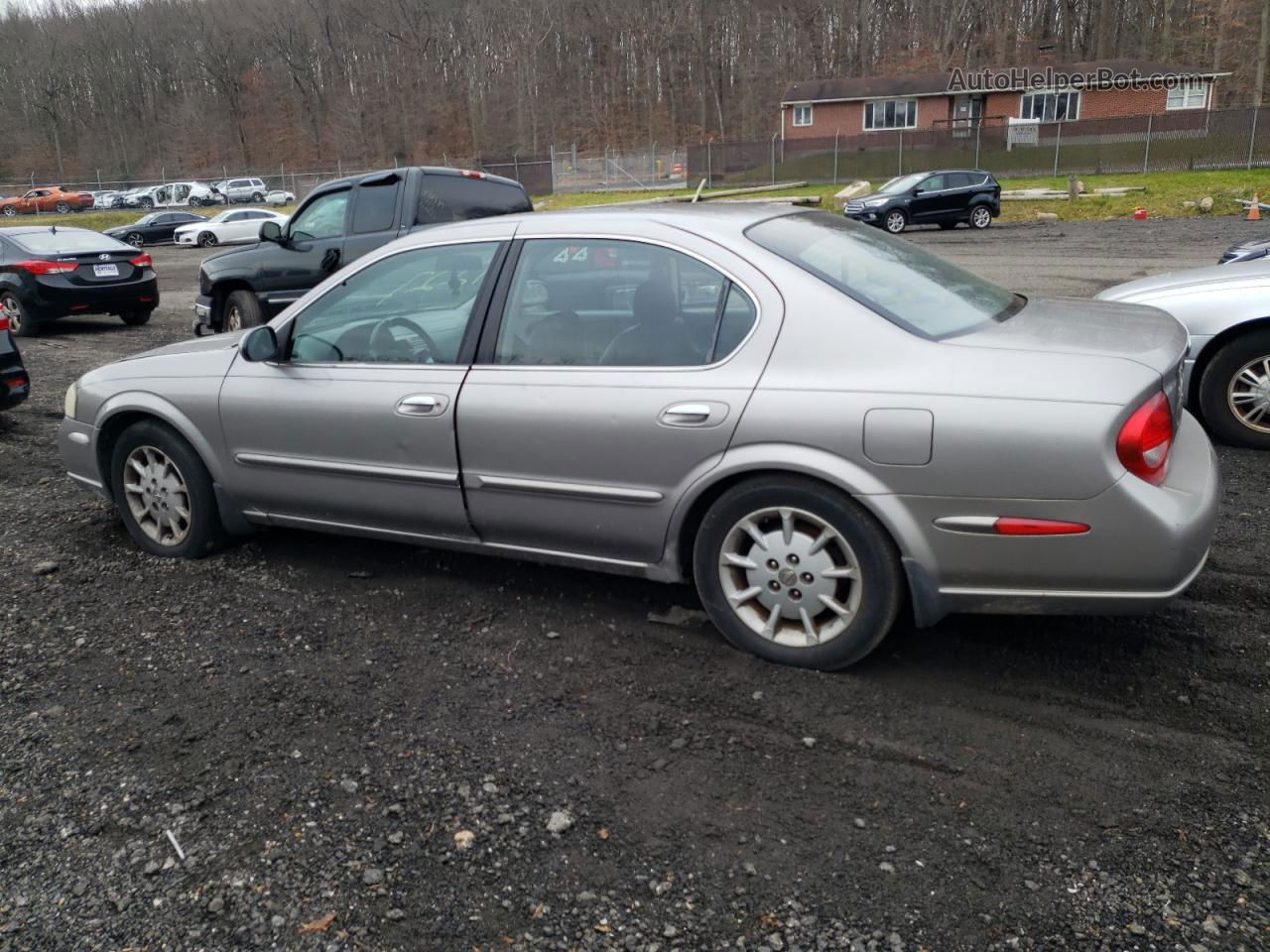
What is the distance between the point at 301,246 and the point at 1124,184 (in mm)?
30158

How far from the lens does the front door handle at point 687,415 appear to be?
360 centimetres

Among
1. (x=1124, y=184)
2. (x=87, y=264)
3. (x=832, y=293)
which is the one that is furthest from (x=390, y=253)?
(x=1124, y=184)

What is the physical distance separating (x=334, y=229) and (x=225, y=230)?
26616mm

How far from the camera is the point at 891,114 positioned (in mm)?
51906

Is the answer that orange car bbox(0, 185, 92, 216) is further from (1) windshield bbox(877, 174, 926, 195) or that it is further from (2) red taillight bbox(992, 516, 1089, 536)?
(2) red taillight bbox(992, 516, 1089, 536)

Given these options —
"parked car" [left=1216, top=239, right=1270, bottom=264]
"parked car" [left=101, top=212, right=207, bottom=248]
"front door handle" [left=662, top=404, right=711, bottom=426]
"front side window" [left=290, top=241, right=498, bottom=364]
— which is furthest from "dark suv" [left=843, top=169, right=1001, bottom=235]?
"front door handle" [left=662, top=404, right=711, bottom=426]

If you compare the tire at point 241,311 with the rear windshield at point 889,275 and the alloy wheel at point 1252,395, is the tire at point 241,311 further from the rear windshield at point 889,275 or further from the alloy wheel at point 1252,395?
the alloy wheel at point 1252,395

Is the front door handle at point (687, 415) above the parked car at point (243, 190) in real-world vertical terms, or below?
above

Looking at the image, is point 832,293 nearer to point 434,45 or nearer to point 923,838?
point 923,838

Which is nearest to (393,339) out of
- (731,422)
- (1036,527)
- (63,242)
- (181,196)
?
(731,422)

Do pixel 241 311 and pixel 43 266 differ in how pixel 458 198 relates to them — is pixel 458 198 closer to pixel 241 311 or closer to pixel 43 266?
pixel 241 311

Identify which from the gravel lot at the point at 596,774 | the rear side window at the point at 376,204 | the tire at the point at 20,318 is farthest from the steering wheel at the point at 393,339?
the tire at the point at 20,318

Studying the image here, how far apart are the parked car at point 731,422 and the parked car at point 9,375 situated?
3895 mm

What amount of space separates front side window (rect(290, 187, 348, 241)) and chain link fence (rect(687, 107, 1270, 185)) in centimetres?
3301
